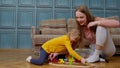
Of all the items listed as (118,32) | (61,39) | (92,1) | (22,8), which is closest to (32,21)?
(22,8)

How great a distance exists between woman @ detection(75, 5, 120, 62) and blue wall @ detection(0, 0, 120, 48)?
6.71ft

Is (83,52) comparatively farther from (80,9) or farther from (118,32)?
(118,32)

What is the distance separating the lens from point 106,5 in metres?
4.80

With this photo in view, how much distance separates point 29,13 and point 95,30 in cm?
229

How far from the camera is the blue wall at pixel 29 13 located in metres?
4.73

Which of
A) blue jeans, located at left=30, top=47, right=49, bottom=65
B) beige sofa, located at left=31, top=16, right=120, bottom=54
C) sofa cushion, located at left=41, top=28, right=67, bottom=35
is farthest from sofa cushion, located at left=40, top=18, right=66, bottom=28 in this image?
blue jeans, located at left=30, top=47, right=49, bottom=65

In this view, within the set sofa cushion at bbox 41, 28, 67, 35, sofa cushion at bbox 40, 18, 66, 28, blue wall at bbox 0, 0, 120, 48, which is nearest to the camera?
sofa cushion at bbox 41, 28, 67, 35

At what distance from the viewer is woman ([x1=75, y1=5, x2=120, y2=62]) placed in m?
2.66

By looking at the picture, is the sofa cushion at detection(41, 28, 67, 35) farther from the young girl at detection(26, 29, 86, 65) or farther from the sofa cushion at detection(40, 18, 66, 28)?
the young girl at detection(26, 29, 86, 65)

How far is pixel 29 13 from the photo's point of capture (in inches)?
188

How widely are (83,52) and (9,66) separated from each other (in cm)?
100

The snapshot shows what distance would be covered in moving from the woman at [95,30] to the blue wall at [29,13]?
2.04 metres

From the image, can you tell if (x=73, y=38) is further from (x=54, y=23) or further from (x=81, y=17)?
(x=54, y=23)

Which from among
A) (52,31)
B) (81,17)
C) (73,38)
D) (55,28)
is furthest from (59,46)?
(55,28)
